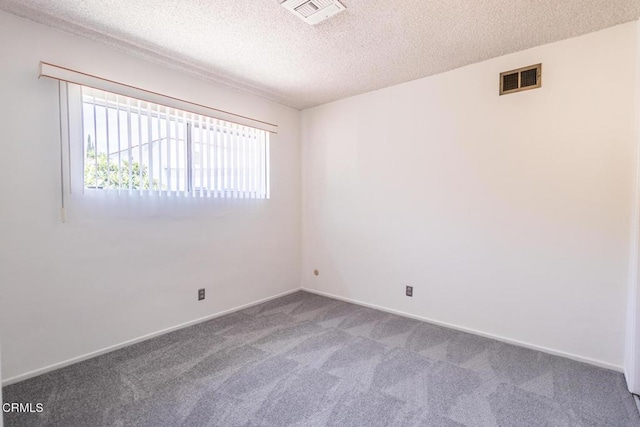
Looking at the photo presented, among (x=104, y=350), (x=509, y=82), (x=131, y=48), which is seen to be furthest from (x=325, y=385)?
(x=131, y=48)

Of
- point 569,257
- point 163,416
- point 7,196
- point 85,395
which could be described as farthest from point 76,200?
point 569,257

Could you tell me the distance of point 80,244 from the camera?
243cm

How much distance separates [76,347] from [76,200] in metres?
1.16

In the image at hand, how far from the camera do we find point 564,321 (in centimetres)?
252

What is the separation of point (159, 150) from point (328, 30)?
1821mm

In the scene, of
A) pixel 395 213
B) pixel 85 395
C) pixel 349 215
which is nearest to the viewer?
pixel 85 395

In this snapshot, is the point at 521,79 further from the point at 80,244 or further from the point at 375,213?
the point at 80,244

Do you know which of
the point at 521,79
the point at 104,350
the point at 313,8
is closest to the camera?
the point at 313,8

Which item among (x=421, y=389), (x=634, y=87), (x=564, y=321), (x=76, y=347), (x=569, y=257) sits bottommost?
(x=421, y=389)

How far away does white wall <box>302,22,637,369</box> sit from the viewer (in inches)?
92.0

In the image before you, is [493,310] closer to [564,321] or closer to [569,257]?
[564,321]

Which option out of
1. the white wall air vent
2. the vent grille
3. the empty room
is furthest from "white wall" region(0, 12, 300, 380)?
the vent grille

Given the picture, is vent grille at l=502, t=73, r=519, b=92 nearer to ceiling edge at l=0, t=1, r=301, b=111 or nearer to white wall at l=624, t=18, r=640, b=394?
white wall at l=624, t=18, r=640, b=394

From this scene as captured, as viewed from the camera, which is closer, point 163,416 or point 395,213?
point 163,416
